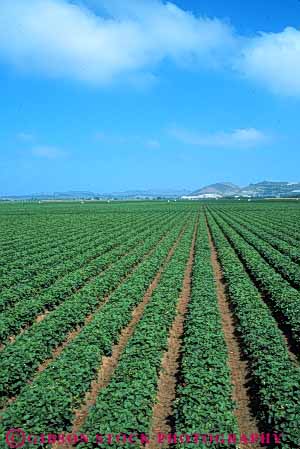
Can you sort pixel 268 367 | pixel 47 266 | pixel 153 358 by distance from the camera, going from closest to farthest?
pixel 268 367, pixel 153 358, pixel 47 266

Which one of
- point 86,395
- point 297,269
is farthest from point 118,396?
point 297,269

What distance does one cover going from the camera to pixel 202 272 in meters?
18.8

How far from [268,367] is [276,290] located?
675 cm

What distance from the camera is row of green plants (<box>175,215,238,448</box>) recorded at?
6789 millimetres

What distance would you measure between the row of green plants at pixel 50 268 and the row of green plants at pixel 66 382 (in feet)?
15.8

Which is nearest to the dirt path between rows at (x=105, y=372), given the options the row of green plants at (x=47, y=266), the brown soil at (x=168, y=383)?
the brown soil at (x=168, y=383)

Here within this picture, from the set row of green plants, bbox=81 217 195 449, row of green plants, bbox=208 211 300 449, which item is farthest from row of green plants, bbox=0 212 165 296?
row of green plants, bbox=208 211 300 449

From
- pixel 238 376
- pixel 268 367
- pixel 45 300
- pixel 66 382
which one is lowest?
pixel 238 376

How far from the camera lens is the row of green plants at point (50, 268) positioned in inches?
634

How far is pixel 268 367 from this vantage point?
8.77 metres

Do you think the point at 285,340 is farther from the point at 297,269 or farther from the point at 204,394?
the point at 297,269

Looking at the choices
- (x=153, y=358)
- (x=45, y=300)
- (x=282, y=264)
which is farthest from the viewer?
(x=282, y=264)

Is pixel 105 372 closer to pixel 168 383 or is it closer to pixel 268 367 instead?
pixel 168 383

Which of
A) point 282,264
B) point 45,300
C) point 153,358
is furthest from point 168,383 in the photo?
point 282,264
